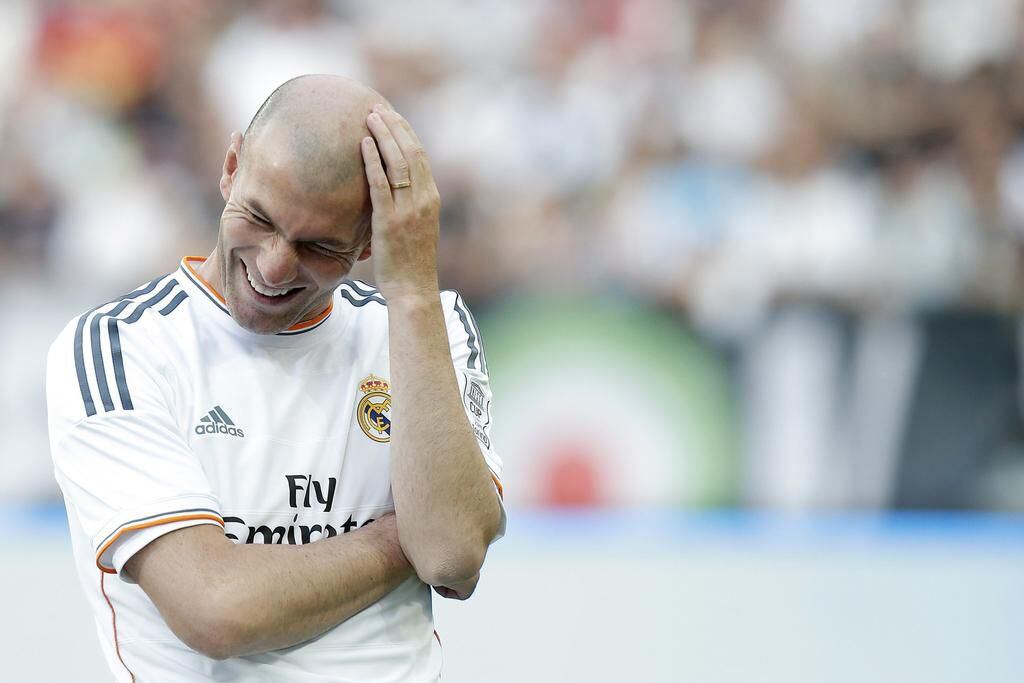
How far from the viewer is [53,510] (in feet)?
25.1

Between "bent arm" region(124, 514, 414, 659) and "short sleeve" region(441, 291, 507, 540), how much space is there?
13.9 inches

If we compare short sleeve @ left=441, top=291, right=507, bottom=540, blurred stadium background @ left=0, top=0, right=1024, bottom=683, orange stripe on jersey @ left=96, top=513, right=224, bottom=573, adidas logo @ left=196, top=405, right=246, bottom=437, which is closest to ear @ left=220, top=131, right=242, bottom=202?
adidas logo @ left=196, top=405, right=246, bottom=437

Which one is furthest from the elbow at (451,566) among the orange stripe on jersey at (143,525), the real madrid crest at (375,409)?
the orange stripe on jersey at (143,525)

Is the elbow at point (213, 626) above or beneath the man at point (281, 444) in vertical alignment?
beneath

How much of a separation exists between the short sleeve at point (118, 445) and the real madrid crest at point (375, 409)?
0.35 metres

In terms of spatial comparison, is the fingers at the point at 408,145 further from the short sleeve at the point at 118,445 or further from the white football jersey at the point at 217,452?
the short sleeve at the point at 118,445

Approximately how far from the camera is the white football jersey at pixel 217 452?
81.1 inches

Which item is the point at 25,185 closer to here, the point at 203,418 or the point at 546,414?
the point at 546,414

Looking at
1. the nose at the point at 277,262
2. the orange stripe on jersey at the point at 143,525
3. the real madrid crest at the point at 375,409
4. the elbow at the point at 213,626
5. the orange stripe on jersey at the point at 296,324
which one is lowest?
the elbow at the point at 213,626

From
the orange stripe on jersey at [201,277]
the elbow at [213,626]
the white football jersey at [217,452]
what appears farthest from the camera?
the orange stripe on jersey at [201,277]

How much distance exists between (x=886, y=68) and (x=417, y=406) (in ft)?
22.5

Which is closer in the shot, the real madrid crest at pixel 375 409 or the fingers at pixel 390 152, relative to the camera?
the fingers at pixel 390 152

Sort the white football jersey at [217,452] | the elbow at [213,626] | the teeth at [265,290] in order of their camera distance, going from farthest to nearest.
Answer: the teeth at [265,290] < the white football jersey at [217,452] < the elbow at [213,626]

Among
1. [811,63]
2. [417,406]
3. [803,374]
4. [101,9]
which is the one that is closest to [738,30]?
[811,63]
